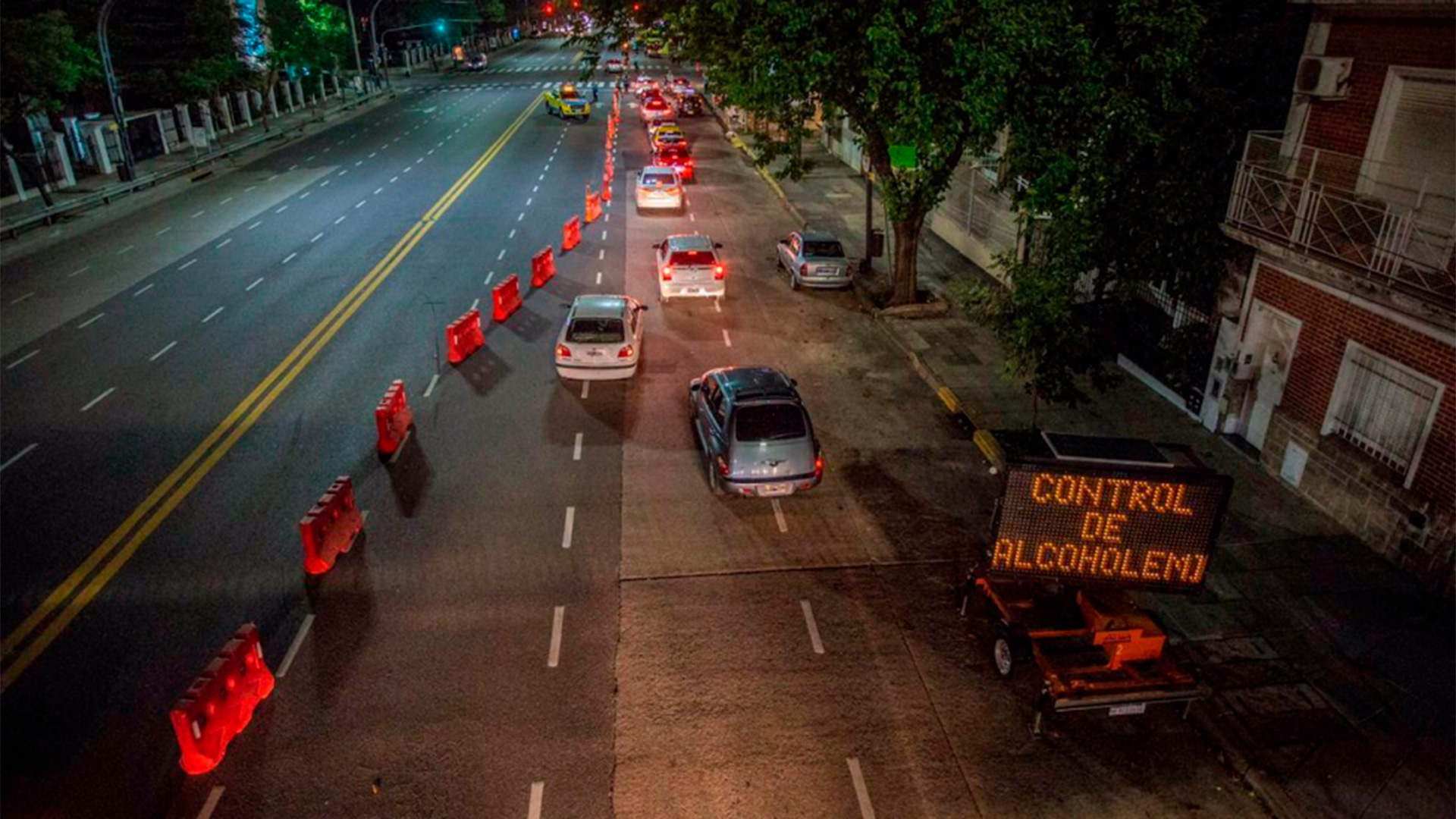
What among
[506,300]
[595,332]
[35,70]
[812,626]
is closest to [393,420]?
[595,332]

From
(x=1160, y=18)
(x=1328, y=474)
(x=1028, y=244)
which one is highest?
(x=1160, y=18)

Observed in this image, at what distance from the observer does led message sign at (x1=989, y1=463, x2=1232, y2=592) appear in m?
8.05

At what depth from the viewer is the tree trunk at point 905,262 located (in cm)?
2039

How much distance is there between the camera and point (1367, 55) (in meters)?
11.8

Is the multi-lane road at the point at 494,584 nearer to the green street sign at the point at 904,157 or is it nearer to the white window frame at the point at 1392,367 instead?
the green street sign at the point at 904,157

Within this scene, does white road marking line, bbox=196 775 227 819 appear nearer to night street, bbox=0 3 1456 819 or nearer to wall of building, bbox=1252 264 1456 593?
night street, bbox=0 3 1456 819

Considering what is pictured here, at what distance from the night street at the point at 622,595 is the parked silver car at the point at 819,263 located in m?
1.94

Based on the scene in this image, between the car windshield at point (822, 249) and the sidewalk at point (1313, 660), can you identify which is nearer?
the sidewalk at point (1313, 660)

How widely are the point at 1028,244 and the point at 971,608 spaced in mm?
11996

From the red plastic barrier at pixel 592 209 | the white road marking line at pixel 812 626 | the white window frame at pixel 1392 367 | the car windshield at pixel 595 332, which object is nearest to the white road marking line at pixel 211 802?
the white road marking line at pixel 812 626

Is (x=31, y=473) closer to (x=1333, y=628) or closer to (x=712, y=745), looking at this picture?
(x=712, y=745)

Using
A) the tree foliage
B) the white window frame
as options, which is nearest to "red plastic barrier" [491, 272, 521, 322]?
the white window frame

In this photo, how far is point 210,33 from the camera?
154 feet

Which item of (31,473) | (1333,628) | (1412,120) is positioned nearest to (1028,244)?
(1412,120)
